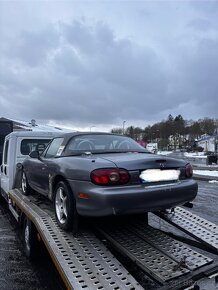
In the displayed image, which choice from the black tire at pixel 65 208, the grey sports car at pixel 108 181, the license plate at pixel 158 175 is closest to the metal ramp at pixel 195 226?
the grey sports car at pixel 108 181

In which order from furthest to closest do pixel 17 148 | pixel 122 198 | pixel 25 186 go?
pixel 17 148 → pixel 25 186 → pixel 122 198

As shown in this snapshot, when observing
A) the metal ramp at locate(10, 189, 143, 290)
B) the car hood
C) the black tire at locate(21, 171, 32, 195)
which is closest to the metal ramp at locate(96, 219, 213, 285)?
the metal ramp at locate(10, 189, 143, 290)

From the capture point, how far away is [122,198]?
11.2 feet

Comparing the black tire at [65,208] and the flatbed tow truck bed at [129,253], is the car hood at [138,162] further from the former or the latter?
the flatbed tow truck bed at [129,253]

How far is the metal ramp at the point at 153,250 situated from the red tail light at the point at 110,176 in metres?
0.76

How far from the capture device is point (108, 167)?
11.6 ft

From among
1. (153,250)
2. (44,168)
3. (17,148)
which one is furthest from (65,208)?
(17,148)

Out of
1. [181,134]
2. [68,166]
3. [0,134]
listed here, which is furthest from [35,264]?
[181,134]

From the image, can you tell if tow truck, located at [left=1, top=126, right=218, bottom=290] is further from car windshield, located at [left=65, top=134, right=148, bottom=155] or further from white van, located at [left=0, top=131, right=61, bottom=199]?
white van, located at [left=0, top=131, right=61, bottom=199]

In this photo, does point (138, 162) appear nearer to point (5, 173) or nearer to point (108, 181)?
point (108, 181)

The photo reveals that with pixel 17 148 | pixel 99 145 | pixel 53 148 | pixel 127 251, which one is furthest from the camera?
pixel 17 148

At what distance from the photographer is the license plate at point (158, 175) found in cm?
366

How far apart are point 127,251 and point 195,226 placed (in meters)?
1.29

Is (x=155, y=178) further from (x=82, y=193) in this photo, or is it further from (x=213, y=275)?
(x=213, y=275)
